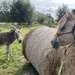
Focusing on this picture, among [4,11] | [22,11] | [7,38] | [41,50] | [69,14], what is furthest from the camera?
[4,11]

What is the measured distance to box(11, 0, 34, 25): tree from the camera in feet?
146

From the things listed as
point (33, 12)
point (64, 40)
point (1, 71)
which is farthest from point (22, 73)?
point (33, 12)

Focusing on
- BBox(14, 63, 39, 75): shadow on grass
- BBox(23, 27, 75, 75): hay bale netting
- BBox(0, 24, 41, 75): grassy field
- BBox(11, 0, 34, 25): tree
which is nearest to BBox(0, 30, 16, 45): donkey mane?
BBox(0, 24, 41, 75): grassy field

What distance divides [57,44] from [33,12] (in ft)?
137

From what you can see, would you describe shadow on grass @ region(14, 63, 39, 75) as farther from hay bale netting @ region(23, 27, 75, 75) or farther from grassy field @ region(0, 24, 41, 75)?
hay bale netting @ region(23, 27, 75, 75)

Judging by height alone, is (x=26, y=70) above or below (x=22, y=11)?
below

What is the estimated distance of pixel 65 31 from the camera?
493cm

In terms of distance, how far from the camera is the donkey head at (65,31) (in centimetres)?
488

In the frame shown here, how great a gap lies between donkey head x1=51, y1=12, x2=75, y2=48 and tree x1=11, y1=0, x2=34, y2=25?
3883cm

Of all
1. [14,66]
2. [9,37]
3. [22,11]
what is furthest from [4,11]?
[14,66]

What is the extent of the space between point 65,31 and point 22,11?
41049mm

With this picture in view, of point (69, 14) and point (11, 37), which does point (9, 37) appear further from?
point (69, 14)

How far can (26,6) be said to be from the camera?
45.9 meters

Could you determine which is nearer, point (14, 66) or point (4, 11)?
point (14, 66)
